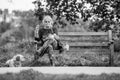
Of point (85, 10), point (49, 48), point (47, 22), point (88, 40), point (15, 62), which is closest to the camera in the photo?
point (49, 48)

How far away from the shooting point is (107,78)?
4473 millimetres

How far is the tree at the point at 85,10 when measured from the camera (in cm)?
725

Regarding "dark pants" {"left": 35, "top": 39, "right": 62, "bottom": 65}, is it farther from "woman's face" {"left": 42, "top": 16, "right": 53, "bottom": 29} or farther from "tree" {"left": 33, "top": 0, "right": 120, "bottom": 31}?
"tree" {"left": 33, "top": 0, "right": 120, "bottom": 31}

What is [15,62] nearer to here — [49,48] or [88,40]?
[49,48]

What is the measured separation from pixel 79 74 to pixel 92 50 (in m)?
3.04

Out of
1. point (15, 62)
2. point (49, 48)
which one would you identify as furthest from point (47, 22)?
point (15, 62)

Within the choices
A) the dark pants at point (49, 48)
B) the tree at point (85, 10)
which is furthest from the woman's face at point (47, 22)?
the tree at point (85, 10)

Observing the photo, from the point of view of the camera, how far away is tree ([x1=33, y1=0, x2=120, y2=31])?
7250 mm

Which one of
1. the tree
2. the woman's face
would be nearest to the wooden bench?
the tree

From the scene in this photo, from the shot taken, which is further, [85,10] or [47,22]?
[85,10]

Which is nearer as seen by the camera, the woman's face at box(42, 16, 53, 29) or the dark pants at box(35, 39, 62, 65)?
the dark pants at box(35, 39, 62, 65)

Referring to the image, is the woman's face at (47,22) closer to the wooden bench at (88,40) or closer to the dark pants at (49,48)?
the dark pants at (49,48)

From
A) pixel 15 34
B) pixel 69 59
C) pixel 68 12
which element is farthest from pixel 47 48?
pixel 15 34

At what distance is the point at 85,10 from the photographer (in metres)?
7.63
